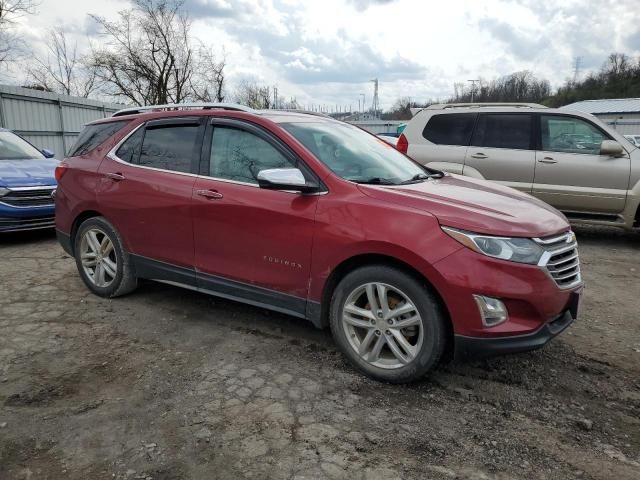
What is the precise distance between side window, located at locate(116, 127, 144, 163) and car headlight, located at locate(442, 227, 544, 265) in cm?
293

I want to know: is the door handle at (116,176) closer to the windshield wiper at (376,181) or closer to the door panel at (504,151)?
the windshield wiper at (376,181)

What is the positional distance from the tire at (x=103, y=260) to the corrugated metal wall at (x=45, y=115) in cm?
1062

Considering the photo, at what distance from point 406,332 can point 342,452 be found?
0.86 metres

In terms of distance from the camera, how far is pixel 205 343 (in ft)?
12.2

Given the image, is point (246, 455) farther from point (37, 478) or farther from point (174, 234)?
point (174, 234)

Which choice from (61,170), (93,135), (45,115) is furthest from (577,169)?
(45,115)

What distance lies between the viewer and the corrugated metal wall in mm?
13330

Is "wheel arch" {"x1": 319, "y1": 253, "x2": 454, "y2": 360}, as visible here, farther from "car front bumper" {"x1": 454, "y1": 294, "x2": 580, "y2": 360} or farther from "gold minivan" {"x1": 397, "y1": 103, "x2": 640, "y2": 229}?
"gold minivan" {"x1": 397, "y1": 103, "x2": 640, "y2": 229}

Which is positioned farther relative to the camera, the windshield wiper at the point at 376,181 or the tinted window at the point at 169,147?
the tinted window at the point at 169,147

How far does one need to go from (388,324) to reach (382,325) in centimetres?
4

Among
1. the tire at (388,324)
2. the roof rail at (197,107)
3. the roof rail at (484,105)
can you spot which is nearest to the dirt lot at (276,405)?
the tire at (388,324)

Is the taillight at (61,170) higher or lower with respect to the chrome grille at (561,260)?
higher

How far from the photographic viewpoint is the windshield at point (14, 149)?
7.82 metres

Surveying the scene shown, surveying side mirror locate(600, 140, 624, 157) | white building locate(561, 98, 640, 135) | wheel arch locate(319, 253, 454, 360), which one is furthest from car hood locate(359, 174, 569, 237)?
white building locate(561, 98, 640, 135)
